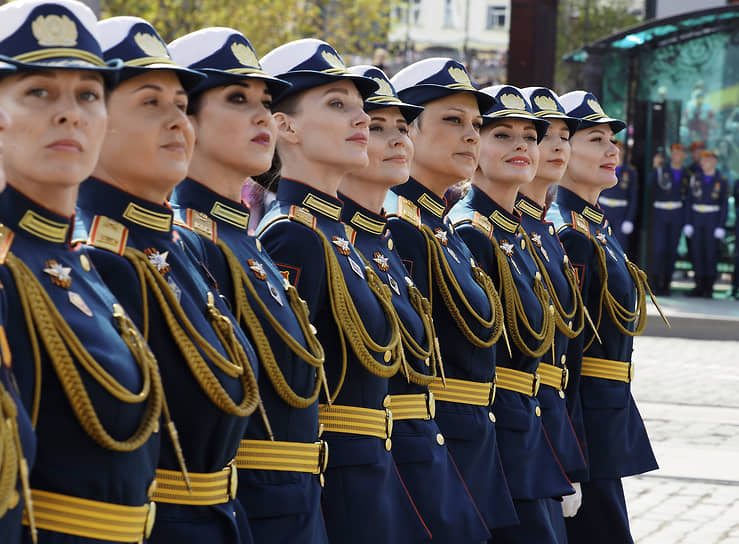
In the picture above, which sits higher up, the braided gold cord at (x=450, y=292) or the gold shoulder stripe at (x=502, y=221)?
the gold shoulder stripe at (x=502, y=221)

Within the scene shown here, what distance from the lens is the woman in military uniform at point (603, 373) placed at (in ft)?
18.5

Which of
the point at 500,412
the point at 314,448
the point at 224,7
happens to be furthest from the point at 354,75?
the point at 224,7

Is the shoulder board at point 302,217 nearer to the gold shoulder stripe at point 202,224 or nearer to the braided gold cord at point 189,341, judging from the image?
the gold shoulder stripe at point 202,224

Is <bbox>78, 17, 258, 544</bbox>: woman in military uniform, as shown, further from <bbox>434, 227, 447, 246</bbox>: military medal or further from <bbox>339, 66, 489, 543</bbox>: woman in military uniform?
<bbox>434, 227, 447, 246</bbox>: military medal

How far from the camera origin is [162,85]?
2.97m

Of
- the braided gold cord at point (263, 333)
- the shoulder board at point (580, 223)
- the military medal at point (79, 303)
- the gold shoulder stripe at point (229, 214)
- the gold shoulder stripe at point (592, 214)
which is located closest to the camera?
the military medal at point (79, 303)

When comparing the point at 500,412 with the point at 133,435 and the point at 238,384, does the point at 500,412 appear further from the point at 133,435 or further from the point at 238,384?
the point at 133,435

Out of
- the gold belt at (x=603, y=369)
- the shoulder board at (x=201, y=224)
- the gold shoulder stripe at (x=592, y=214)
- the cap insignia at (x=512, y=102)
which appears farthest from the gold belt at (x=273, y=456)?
the gold shoulder stripe at (x=592, y=214)

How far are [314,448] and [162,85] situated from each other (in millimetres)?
992

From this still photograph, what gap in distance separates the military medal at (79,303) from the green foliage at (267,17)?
20.6 metres

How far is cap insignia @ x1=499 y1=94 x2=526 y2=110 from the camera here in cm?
512

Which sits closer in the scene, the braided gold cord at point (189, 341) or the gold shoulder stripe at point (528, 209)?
the braided gold cord at point (189, 341)

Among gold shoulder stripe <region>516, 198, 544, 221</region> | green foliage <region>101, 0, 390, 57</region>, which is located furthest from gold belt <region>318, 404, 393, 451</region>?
green foliage <region>101, 0, 390, 57</region>

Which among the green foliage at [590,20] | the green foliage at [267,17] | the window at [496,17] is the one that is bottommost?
the green foliage at [267,17]
